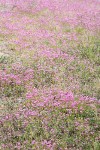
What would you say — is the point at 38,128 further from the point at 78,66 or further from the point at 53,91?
the point at 78,66

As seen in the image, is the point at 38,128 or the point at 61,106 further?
the point at 61,106

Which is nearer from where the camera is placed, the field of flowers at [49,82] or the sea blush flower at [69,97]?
the field of flowers at [49,82]

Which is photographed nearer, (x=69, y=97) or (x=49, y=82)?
(x=69, y=97)

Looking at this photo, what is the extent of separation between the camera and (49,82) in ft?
33.0

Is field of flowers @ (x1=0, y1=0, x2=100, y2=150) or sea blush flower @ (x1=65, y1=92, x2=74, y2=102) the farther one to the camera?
sea blush flower @ (x1=65, y1=92, x2=74, y2=102)

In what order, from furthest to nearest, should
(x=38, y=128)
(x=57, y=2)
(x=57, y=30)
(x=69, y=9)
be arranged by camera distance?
(x=57, y=2)
(x=69, y=9)
(x=57, y=30)
(x=38, y=128)

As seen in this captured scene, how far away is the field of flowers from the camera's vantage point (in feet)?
23.8

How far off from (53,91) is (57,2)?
47.6 ft

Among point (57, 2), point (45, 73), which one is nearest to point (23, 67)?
point (45, 73)

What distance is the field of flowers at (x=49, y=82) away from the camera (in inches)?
286

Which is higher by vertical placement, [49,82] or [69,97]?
[69,97]

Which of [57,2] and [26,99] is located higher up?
[57,2]

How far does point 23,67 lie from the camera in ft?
35.9

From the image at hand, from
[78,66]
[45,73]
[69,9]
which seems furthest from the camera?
[69,9]
